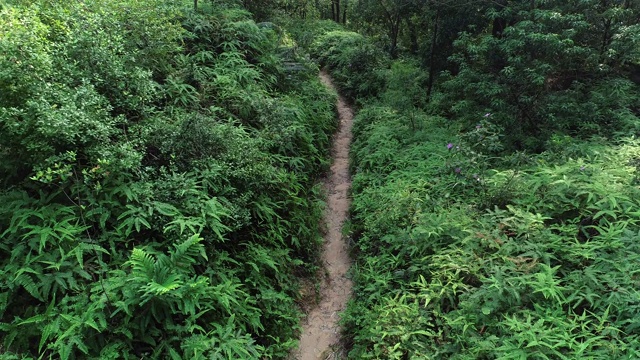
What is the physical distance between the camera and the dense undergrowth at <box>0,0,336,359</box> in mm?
4410

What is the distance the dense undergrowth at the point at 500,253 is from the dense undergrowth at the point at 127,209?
73.8 inches

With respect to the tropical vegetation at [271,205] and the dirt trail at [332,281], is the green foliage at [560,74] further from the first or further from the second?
the dirt trail at [332,281]

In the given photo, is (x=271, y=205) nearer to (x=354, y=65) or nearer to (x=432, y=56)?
(x=432, y=56)

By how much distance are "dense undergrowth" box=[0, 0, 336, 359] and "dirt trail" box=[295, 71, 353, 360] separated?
1.36 feet

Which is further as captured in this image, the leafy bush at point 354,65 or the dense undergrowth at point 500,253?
the leafy bush at point 354,65

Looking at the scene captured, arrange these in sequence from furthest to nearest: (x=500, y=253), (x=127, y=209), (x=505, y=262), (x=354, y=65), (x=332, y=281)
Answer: (x=354, y=65)
(x=332, y=281)
(x=500, y=253)
(x=505, y=262)
(x=127, y=209)

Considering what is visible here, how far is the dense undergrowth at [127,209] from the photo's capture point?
4410 millimetres

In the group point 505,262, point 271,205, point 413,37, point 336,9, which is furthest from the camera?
point 336,9

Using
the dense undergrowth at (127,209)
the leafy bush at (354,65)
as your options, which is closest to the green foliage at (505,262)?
the dense undergrowth at (127,209)

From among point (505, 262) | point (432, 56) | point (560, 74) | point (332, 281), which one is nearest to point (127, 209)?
point (332, 281)

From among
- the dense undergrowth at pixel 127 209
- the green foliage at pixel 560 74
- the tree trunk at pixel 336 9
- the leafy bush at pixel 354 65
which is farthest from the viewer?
the tree trunk at pixel 336 9

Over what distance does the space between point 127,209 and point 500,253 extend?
19.9ft

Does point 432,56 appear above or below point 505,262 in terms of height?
above

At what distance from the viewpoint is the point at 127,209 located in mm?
5320
